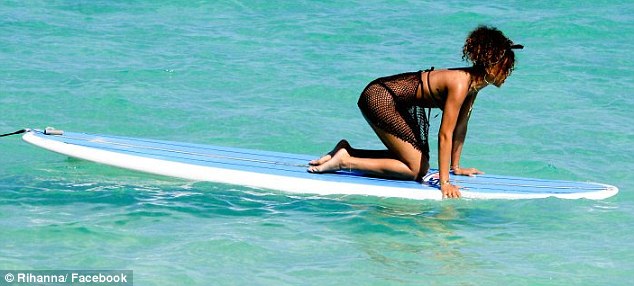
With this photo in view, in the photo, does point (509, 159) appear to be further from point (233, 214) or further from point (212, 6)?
point (212, 6)

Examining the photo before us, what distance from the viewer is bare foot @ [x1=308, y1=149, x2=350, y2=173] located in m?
6.93

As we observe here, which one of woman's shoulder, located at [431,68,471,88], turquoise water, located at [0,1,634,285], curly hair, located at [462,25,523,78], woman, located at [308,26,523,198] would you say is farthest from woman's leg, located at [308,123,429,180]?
curly hair, located at [462,25,523,78]

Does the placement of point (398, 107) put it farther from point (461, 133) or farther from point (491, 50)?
point (491, 50)

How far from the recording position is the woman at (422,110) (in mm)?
6359

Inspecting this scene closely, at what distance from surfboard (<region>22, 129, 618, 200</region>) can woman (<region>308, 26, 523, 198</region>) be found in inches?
3.8

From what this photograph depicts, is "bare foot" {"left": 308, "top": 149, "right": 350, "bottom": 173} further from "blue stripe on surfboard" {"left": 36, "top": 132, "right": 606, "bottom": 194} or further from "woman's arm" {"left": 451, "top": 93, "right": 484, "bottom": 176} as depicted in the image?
"woman's arm" {"left": 451, "top": 93, "right": 484, "bottom": 176}

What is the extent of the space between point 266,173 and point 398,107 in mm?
1001

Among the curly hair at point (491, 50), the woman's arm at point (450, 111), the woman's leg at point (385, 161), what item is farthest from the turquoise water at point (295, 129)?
the curly hair at point (491, 50)

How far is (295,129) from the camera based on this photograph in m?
9.30

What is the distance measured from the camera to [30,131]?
744 centimetres

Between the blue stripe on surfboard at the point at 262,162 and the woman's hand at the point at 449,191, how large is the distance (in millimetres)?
97

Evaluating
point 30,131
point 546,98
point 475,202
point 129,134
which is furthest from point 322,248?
point 546,98

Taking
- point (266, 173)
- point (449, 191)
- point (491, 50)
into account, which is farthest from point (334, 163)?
point (491, 50)

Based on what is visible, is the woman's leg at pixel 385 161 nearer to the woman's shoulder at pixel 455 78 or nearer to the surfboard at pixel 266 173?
the surfboard at pixel 266 173
